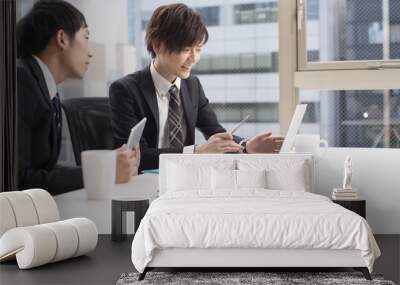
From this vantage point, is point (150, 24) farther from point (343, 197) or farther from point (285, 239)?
point (285, 239)

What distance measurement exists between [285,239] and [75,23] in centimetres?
349

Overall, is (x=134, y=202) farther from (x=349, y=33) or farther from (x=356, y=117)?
(x=349, y=33)

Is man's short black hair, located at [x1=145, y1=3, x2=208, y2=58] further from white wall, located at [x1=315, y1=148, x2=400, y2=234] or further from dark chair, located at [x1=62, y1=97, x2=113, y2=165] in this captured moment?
white wall, located at [x1=315, y1=148, x2=400, y2=234]

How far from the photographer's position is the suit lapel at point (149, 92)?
23.0 feet

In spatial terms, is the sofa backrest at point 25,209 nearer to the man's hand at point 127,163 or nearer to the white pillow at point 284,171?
the man's hand at point 127,163

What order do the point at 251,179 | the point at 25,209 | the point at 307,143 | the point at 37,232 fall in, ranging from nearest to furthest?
1. the point at 37,232
2. the point at 25,209
3. the point at 251,179
4. the point at 307,143

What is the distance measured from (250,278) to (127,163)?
247 centimetres

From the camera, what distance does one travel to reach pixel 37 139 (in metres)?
7.12

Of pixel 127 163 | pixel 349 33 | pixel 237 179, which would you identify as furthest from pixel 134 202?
pixel 349 33

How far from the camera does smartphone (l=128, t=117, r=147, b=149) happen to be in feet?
23.0

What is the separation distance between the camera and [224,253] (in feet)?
16.3

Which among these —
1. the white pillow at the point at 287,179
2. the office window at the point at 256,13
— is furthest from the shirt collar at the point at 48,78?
the white pillow at the point at 287,179

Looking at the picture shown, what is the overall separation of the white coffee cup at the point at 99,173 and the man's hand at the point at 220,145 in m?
0.88

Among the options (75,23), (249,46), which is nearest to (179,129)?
(249,46)
